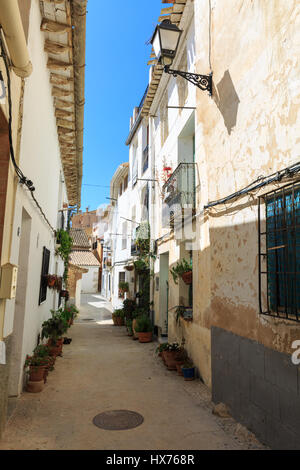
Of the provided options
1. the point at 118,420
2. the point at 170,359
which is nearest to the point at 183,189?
the point at 170,359

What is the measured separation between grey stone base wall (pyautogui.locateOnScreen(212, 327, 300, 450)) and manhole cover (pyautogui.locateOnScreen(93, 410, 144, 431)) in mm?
1310

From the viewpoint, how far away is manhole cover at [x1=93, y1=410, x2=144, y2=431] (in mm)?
4105

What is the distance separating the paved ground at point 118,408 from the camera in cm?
369

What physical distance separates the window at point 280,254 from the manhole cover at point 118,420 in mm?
2274

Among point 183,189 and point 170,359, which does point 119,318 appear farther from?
point 183,189

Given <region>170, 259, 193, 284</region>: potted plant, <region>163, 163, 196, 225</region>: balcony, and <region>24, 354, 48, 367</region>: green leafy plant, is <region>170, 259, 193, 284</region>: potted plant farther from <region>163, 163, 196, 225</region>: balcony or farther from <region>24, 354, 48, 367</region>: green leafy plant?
<region>24, 354, 48, 367</region>: green leafy plant

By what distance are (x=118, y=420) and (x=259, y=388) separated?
1.93 metres

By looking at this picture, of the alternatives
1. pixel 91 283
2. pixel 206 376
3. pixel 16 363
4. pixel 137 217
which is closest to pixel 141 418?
pixel 206 376

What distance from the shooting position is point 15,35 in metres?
3.05

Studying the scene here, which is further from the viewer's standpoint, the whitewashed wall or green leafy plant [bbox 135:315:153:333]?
green leafy plant [bbox 135:315:153:333]

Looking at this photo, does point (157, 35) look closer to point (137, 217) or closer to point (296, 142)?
point (296, 142)

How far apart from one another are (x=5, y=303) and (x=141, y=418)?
2412mm

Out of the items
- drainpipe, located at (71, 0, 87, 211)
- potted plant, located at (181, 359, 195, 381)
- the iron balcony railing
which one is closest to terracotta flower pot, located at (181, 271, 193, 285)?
the iron balcony railing

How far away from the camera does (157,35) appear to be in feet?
17.6
